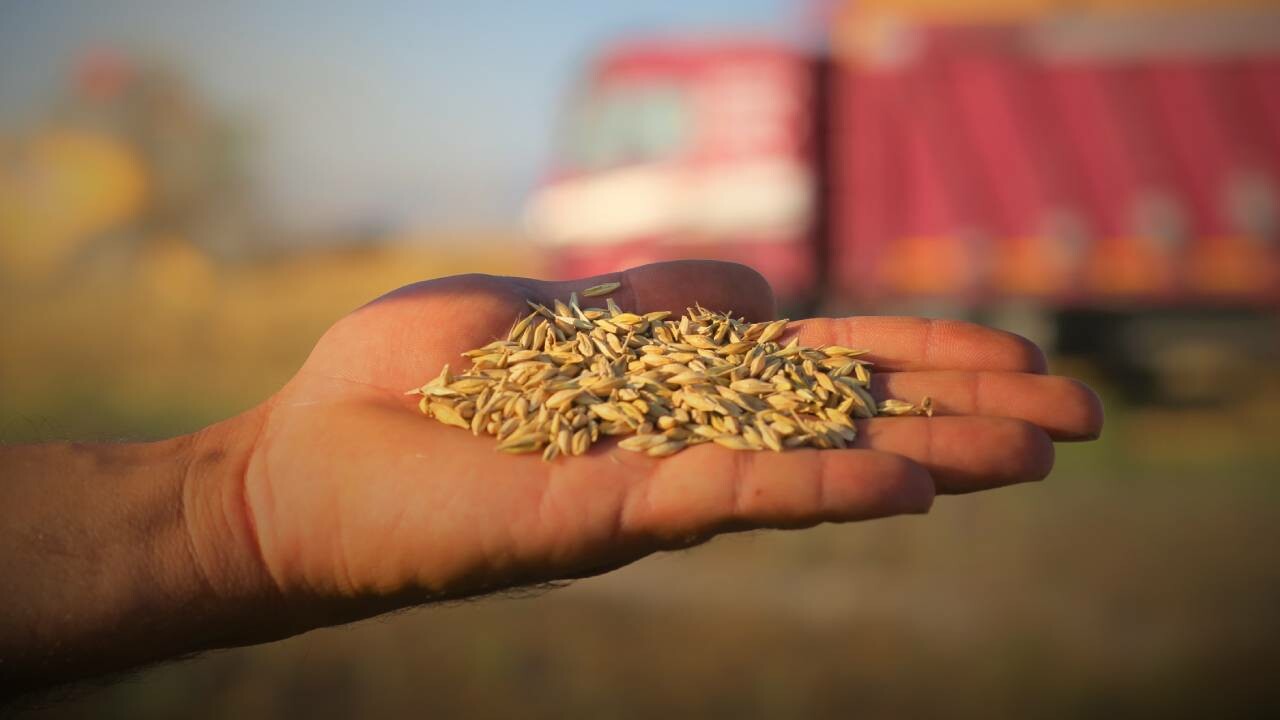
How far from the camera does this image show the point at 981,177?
812cm

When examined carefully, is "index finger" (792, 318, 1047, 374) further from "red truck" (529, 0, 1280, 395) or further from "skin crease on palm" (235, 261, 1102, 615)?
"red truck" (529, 0, 1280, 395)

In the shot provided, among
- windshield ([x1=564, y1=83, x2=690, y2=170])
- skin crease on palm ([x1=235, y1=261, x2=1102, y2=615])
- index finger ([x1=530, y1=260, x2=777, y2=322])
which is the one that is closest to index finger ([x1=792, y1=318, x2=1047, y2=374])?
skin crease on palm ([x1=235, y1=261, x2=1102, y2=615])

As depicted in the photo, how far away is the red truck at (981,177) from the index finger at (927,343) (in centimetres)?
481

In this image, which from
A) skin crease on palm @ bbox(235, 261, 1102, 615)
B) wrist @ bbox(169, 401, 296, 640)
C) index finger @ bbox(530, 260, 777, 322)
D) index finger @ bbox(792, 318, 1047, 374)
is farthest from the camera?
index finger @ bbox(530, 260, 777, 322)

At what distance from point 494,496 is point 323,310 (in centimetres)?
1009

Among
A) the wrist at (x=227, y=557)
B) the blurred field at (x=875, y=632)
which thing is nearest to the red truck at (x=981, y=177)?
the blurred field at (x=875, y=632)

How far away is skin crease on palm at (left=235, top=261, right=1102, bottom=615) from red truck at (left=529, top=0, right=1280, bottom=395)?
5.14m

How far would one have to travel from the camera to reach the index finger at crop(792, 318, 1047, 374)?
2.74 metres

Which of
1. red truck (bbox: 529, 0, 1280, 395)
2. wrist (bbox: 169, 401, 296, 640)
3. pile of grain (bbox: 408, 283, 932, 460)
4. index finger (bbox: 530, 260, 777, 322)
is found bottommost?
wrist (bbox: 169, 401, 296, 640)

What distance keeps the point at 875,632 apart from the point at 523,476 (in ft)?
8.11

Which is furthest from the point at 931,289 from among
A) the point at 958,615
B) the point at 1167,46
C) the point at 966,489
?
the point at 966,489

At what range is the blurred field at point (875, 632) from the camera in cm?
381

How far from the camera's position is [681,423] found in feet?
8.14

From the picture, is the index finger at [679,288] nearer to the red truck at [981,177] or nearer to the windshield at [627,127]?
the red truck at [981,177]
